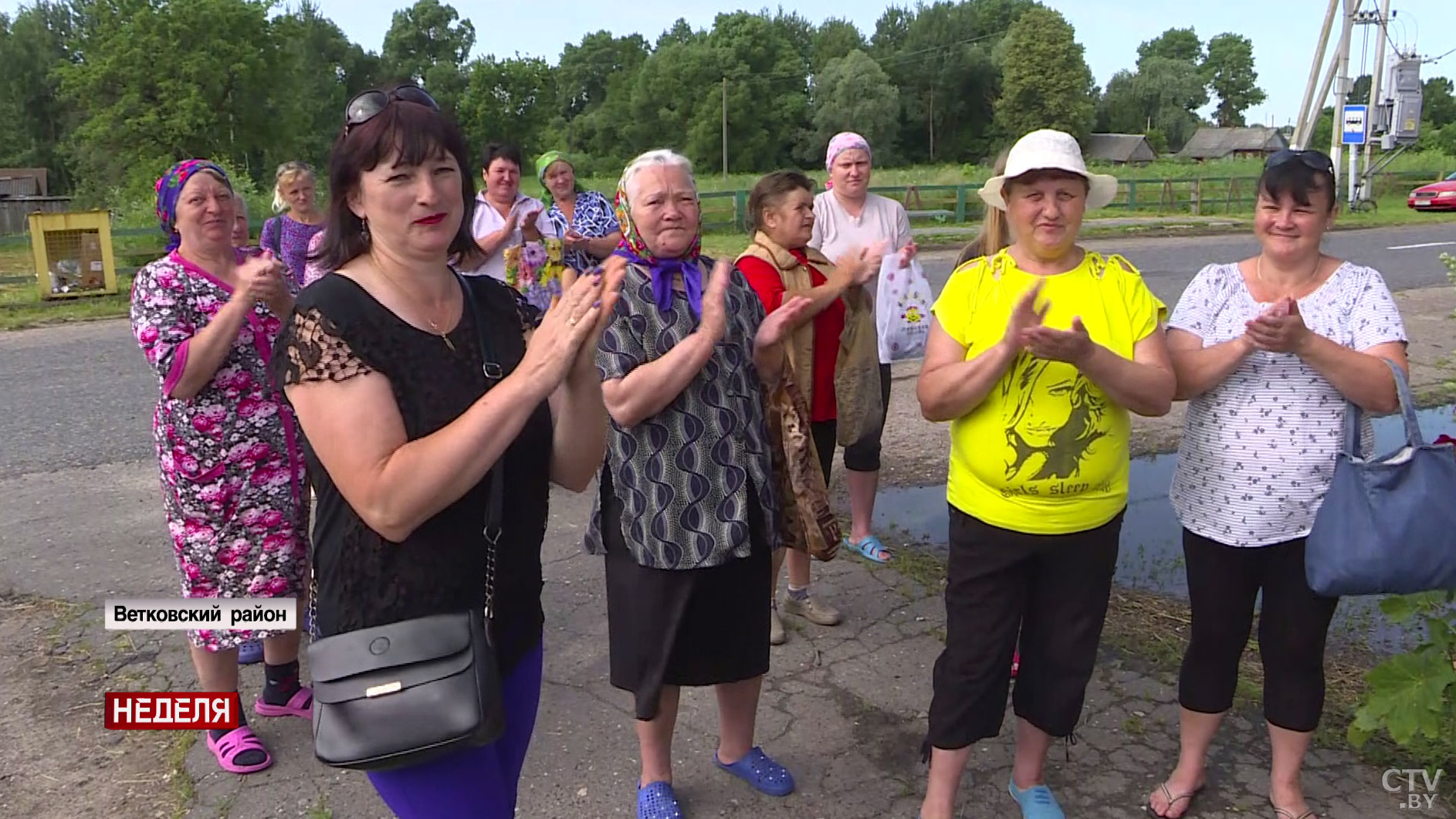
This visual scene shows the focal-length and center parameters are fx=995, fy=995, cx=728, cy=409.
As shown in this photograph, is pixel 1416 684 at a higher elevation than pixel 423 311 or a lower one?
lower

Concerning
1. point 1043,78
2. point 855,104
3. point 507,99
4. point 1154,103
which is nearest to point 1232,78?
point 1154,103

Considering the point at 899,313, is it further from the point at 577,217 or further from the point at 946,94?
the point at 946,94

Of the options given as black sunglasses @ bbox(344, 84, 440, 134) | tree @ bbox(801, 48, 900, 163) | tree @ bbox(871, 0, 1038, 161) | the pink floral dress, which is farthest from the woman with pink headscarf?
tree @ bbox(871, 0, 1038, 161)

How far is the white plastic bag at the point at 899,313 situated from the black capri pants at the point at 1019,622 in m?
1.70

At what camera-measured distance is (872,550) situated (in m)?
4.61

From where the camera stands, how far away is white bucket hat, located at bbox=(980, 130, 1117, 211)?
8.13 feet

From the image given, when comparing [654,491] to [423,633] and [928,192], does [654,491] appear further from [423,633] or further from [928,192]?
[928,192]

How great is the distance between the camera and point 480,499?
1.74 meters

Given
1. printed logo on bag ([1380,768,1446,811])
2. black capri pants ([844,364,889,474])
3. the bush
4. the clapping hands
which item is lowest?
printed logo on bag ([1380,768,1446,811])

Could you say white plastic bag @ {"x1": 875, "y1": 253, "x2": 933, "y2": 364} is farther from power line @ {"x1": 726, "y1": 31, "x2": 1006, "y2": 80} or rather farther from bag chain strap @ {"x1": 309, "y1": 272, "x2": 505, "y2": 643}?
power line @ {"x1": 726, "y1": 31, "x2": 1006, "y2": 80}

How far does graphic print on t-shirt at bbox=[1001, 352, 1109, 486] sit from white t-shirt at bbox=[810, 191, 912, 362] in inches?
77.1

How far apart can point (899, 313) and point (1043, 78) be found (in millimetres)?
72456

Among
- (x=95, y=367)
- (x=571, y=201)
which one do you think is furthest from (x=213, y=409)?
(x=95, y=367)
